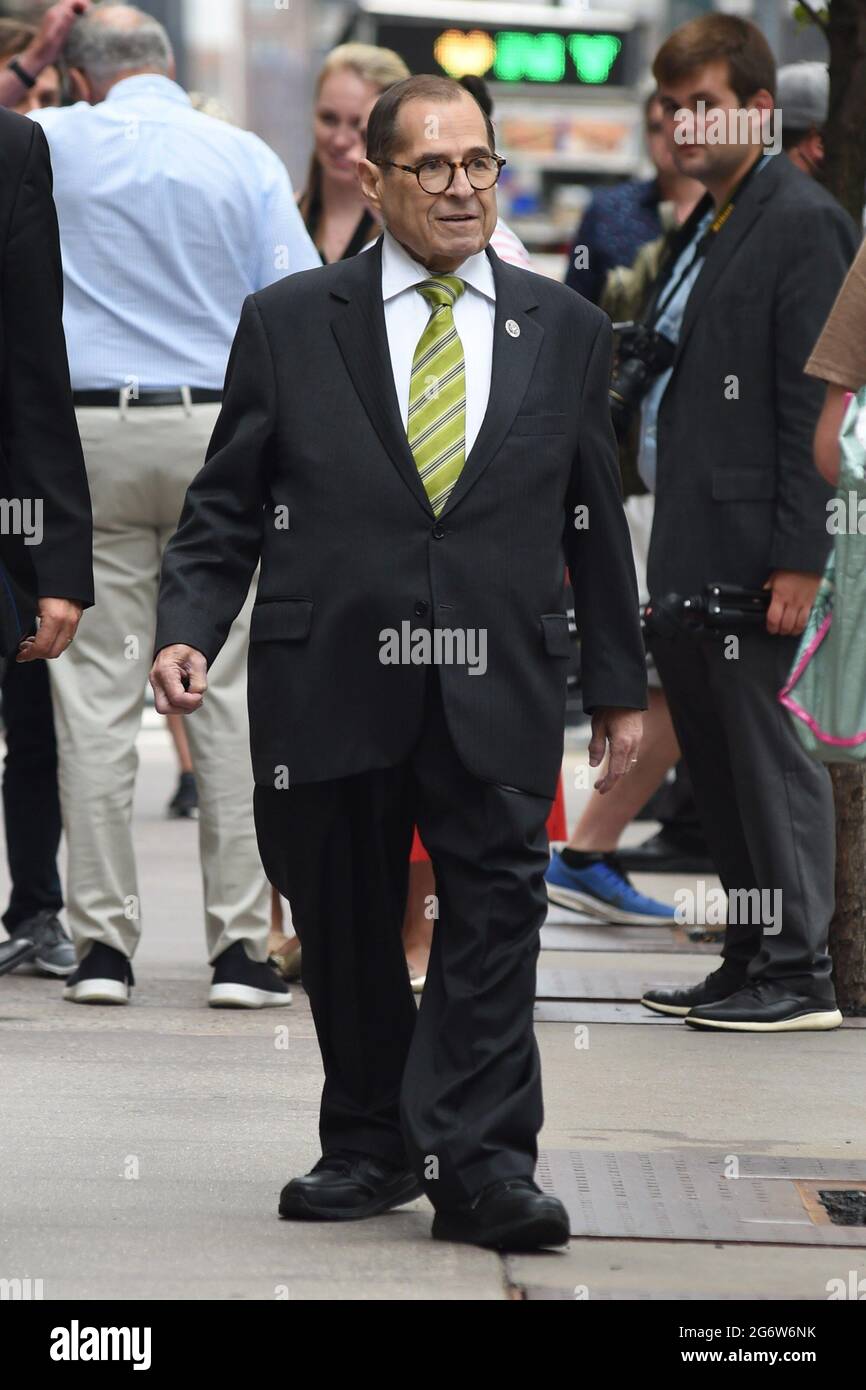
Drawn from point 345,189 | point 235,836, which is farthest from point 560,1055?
point 345,189

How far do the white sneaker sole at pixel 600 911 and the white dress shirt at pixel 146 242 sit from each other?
2.21 metres

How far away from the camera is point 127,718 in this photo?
6.14m

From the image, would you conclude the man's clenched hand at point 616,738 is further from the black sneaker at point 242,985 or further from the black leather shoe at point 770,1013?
the black sneaker at point 242,985

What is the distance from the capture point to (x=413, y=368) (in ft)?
13.4

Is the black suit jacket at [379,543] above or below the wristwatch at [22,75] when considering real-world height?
below

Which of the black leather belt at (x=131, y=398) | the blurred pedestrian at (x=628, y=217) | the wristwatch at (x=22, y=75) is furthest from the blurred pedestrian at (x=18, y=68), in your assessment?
the blurred pedestrian at (x=628, y=217)

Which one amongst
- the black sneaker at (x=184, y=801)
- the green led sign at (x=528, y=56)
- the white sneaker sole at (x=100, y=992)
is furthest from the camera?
the green led sign at (x=528, y=56)

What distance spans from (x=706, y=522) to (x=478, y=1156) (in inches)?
92.3

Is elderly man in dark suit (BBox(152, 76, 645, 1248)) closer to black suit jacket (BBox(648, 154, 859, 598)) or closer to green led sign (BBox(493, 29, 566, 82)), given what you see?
black suit jacket (BBox(648, 154, 859, 598))

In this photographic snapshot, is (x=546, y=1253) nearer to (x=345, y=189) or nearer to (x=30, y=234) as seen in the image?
(x=30, y=234)

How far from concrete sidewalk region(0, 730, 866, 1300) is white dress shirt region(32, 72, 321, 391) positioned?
1563 mm

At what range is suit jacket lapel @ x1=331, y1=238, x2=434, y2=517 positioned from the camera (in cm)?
398

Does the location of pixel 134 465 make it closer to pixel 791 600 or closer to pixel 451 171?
pixel 791 600

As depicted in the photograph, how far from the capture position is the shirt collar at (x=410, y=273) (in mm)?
4105
